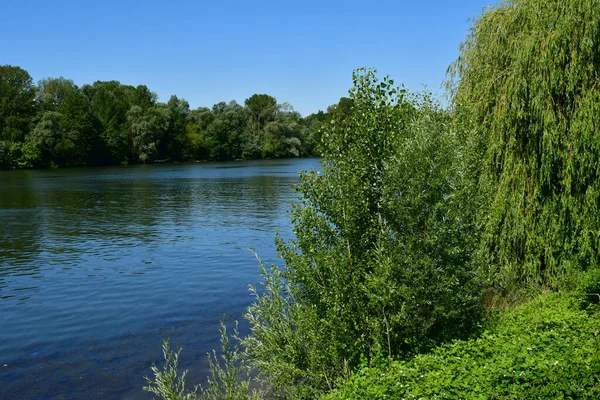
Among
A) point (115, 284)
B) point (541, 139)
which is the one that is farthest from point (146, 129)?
point (541, 139)

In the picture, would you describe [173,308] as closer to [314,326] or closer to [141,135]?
[314,326]

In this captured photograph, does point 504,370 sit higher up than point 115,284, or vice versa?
point 504,370

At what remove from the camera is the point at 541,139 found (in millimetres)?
15648

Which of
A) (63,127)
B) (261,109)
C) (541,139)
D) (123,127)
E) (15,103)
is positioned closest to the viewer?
(541,139)

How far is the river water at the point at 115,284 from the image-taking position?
15.9 metres

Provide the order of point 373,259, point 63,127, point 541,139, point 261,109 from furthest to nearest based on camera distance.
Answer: point 261,109
point 63,127
point 541,139
point 373,259

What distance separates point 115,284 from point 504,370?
65.5ft

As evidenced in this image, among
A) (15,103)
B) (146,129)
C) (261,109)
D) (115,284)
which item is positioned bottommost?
(115,284)

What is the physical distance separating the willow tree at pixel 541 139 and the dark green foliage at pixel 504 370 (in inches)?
152

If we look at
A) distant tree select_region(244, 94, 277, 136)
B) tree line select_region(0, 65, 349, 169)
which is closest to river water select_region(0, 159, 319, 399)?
tree line select_region(0, 65, 349, 169)

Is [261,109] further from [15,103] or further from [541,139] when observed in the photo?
[541,139]

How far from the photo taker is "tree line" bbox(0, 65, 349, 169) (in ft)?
344

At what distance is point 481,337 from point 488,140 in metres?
7.18

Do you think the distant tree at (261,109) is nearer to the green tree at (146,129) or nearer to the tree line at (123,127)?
the tree line at (123,127)
